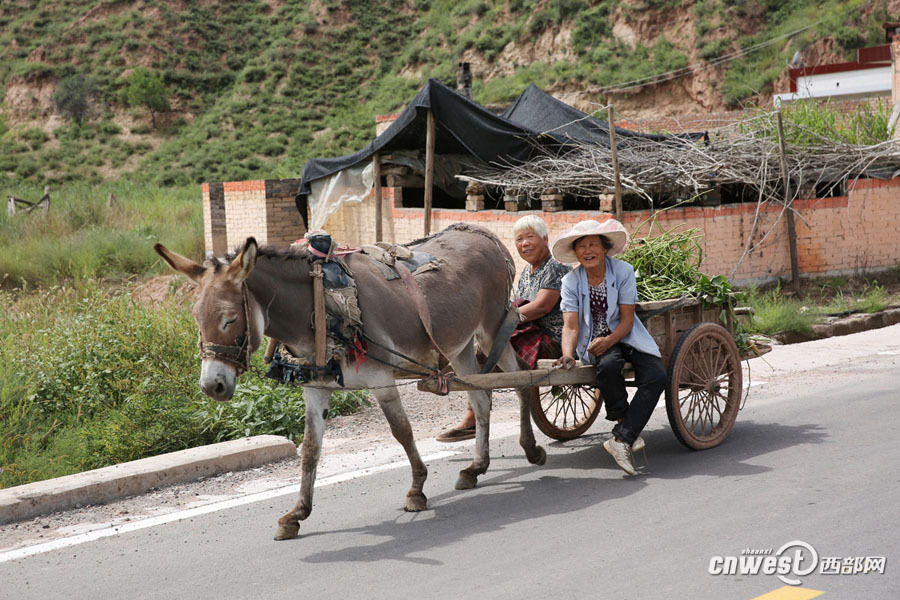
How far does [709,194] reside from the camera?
1314 cm

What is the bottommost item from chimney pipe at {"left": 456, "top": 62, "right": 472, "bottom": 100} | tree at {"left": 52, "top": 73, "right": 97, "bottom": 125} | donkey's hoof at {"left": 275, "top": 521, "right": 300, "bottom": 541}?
donkey's hoof at {"left": 275, "top": 521, "right": 300, "bottom": 541}

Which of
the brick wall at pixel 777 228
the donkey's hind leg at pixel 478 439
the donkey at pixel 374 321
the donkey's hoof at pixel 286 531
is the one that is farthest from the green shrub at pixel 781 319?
the donkey's hoof at pixel 286 531

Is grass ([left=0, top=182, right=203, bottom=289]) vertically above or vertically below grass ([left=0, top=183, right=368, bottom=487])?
above

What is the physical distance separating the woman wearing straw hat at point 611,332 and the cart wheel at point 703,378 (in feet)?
0.65

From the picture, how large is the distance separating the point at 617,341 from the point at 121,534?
10.9 ft

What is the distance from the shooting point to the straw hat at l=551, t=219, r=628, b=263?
6.00 meters

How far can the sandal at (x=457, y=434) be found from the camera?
707cm

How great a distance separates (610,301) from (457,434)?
1817 millimetres

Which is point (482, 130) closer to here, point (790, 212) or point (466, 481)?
point (790, 212)

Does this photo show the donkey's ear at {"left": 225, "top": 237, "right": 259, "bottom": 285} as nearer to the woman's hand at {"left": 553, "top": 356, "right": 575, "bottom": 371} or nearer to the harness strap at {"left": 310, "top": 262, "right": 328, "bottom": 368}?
the harness strap at {"left": 310, "top": 262, "right": 328, "bottom": 368}

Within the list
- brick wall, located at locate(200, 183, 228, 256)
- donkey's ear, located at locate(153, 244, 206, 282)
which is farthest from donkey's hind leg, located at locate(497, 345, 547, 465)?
brick wall, located at locate(200, 183, 228, 256)

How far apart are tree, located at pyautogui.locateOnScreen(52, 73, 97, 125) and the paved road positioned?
1814 inches

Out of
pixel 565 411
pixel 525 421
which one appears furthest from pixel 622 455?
pixel 565 411

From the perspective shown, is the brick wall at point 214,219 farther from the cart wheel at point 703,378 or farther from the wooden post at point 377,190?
the cart wheel at point 703,378
